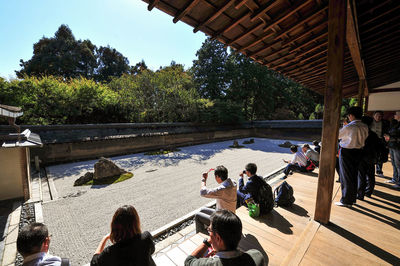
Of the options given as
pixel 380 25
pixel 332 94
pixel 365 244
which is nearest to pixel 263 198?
pixel 365 244

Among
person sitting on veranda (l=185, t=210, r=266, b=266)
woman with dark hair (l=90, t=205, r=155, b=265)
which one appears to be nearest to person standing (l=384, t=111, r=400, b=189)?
person sitting on veranda (l=185, t=210, r=266, b=266)

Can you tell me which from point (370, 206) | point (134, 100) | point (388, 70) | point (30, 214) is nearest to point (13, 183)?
point (30, 214)

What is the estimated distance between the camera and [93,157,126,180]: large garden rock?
5498 millimetres

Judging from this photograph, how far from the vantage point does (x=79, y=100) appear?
9641 millimetres

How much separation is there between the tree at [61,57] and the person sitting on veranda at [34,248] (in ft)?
82.7

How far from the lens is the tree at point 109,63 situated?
94.4ft

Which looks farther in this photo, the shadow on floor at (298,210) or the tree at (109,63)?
the tree at (109,63)

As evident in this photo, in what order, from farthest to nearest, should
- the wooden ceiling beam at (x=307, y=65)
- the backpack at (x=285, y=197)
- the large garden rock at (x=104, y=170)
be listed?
the large garden rock at (x=104, y=170) → the wooden ceiling beam at (x=307, y=65) → the backpack at (x=285, y=197)

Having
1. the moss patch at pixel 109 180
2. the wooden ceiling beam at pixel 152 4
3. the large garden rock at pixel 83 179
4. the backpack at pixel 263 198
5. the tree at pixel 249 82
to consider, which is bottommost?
the moss patch at pixel 109 180

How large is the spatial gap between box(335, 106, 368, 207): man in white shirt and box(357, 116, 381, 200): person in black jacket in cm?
38

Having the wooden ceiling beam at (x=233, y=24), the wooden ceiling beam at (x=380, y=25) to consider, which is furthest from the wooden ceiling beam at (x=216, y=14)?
the wooden ceiling beam at (x=380, y=25)

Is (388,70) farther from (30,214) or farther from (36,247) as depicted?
(30,214)

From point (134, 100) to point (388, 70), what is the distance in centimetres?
1392

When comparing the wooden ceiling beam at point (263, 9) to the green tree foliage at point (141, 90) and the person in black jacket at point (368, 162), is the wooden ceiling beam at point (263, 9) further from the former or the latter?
the green tree foliage at point (141, 90)
